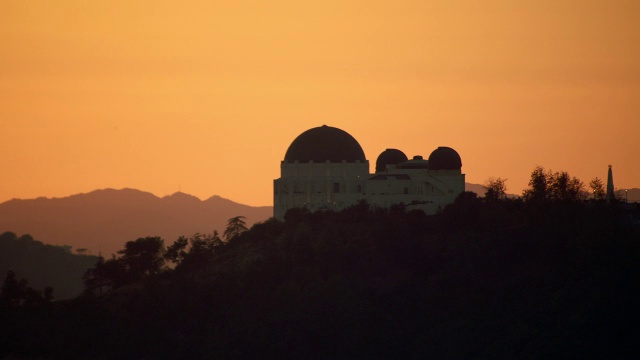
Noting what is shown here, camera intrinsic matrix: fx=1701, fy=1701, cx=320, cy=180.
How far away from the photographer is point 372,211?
13600 centimetres

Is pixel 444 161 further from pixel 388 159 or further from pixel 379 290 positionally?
pixel 379 290

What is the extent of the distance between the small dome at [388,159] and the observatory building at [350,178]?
15 cm

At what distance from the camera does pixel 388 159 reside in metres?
145

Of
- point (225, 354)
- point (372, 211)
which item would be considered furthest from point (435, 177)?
point (225, 354)

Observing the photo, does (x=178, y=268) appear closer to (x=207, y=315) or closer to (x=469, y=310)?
(x=207, y=315)

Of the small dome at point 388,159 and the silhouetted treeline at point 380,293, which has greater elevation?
the small dome at point 388,159

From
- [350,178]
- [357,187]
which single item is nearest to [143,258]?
[350,178]

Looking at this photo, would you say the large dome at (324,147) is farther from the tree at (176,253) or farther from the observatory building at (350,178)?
the tree at (176,253)

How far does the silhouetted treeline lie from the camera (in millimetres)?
113438

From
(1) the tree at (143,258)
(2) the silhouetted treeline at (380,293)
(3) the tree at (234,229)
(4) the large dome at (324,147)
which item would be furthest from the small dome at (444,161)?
(1) the tree at (143,258)

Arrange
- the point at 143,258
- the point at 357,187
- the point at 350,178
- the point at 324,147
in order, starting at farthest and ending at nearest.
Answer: the point at 143,258, the point at 324,147, the point at 350,178, the point at 357,187

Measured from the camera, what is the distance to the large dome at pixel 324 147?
14112 centimetres

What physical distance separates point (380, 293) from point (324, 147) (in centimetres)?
1908

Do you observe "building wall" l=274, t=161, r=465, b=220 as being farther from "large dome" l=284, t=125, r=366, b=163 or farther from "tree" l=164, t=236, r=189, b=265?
"tree" l=164, t=236, r=189, b=265
